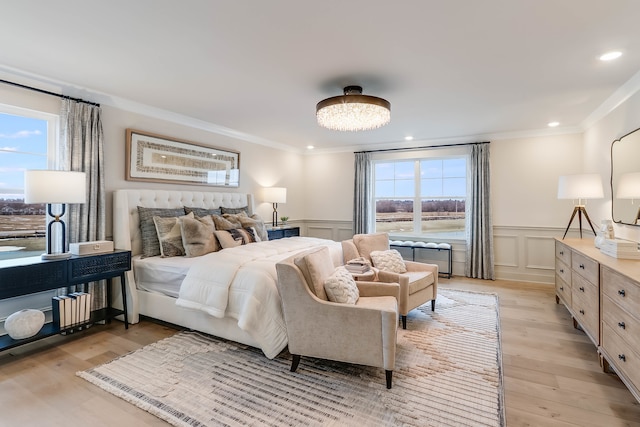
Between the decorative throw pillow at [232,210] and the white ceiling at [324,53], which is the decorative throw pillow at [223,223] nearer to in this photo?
the decorative throw pillow at [232,210]

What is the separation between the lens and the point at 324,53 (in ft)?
8.16

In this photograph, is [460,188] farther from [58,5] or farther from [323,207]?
[58,5]

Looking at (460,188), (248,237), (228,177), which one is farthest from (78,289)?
(460,188)

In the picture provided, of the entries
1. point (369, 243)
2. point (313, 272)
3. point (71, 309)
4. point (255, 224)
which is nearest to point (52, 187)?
point (71, 309)

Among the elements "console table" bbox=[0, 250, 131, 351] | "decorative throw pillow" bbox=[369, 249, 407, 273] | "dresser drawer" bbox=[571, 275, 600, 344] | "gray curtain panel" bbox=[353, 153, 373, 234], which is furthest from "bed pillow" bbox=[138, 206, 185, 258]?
"dresser drawer" bbox=[571, 275, 600, 344]

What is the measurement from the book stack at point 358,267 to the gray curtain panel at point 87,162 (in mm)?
2684

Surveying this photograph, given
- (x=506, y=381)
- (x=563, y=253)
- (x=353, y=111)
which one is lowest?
(x=506, y=381)

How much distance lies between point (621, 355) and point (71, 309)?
4.41 m

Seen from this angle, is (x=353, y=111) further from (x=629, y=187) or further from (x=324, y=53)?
(x=629, y=187)

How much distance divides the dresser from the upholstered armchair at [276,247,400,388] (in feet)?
4.73

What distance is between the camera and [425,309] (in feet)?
12.5

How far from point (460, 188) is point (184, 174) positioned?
15.4 feet

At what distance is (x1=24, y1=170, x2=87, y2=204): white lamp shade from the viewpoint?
263 cm

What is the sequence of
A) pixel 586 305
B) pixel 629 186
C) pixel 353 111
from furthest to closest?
pixel 629 186 → pixel 353 111 → pixel 586 305
